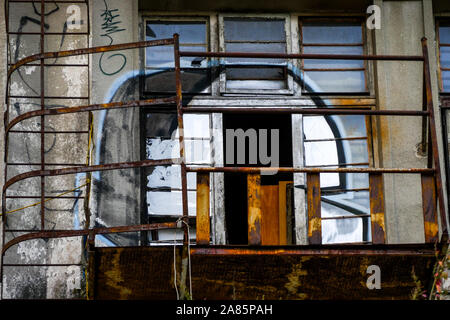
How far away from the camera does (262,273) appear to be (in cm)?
574

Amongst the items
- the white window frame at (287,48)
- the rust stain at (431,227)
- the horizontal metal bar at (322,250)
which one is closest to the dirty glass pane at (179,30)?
the white window frame at (287,48)

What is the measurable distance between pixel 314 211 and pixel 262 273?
592 millimetres

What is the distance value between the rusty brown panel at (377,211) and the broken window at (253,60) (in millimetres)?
1878

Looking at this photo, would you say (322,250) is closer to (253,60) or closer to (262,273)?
(262,273)

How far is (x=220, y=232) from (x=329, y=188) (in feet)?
3.53

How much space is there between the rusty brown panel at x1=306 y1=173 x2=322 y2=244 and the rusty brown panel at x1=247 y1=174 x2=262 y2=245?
1.22 ft

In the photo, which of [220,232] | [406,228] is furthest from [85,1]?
[406,228]

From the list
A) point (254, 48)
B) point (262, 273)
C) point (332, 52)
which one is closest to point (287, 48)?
point (254, 48)

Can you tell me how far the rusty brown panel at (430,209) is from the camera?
572cm

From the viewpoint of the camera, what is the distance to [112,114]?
6.96 m

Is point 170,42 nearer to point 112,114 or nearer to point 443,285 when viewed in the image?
point 112,114

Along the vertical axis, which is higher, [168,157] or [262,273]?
[168,157]

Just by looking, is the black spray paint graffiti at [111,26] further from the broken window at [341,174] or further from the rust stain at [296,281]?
the rust stain at [296,281]

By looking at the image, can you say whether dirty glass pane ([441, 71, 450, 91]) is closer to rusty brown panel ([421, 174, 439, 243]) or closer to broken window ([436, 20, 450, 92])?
broken window ([436, 20, 450, 92])
